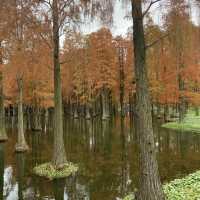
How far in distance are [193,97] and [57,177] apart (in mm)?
25255

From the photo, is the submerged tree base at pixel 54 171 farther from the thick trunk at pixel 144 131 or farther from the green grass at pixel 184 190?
the thick trunk at pixel 144 131

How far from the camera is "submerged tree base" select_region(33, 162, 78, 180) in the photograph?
13822 millimetres

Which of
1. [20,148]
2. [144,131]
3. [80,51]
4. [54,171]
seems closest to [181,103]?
[20,148]

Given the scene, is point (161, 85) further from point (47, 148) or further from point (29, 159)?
point (29, 159)

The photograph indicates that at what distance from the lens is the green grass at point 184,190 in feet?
27.9

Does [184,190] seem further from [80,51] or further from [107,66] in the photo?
[107,66]

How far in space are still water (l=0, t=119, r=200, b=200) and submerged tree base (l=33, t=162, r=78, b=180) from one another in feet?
1.18

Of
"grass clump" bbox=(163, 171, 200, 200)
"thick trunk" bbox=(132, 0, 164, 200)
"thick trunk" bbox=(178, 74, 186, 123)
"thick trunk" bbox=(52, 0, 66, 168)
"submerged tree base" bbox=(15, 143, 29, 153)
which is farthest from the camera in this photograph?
"thick trunk" bbox=(178, 74, 186, 123)

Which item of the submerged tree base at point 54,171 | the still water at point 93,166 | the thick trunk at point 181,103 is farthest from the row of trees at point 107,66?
the submerged tree base at point 54,171

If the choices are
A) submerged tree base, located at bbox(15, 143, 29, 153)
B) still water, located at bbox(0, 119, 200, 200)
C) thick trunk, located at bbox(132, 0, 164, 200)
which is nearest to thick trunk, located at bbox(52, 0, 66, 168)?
still water, located at bbox(0, 119, 200, 200)

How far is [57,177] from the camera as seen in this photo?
1362 cm

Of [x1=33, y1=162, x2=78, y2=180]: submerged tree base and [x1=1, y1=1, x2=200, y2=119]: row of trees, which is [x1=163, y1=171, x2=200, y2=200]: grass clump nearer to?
[x1=1, y1=1, x2=200, y2=119]: row of trees

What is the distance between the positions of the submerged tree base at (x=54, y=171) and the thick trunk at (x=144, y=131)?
623 centimetres

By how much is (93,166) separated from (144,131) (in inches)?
322
